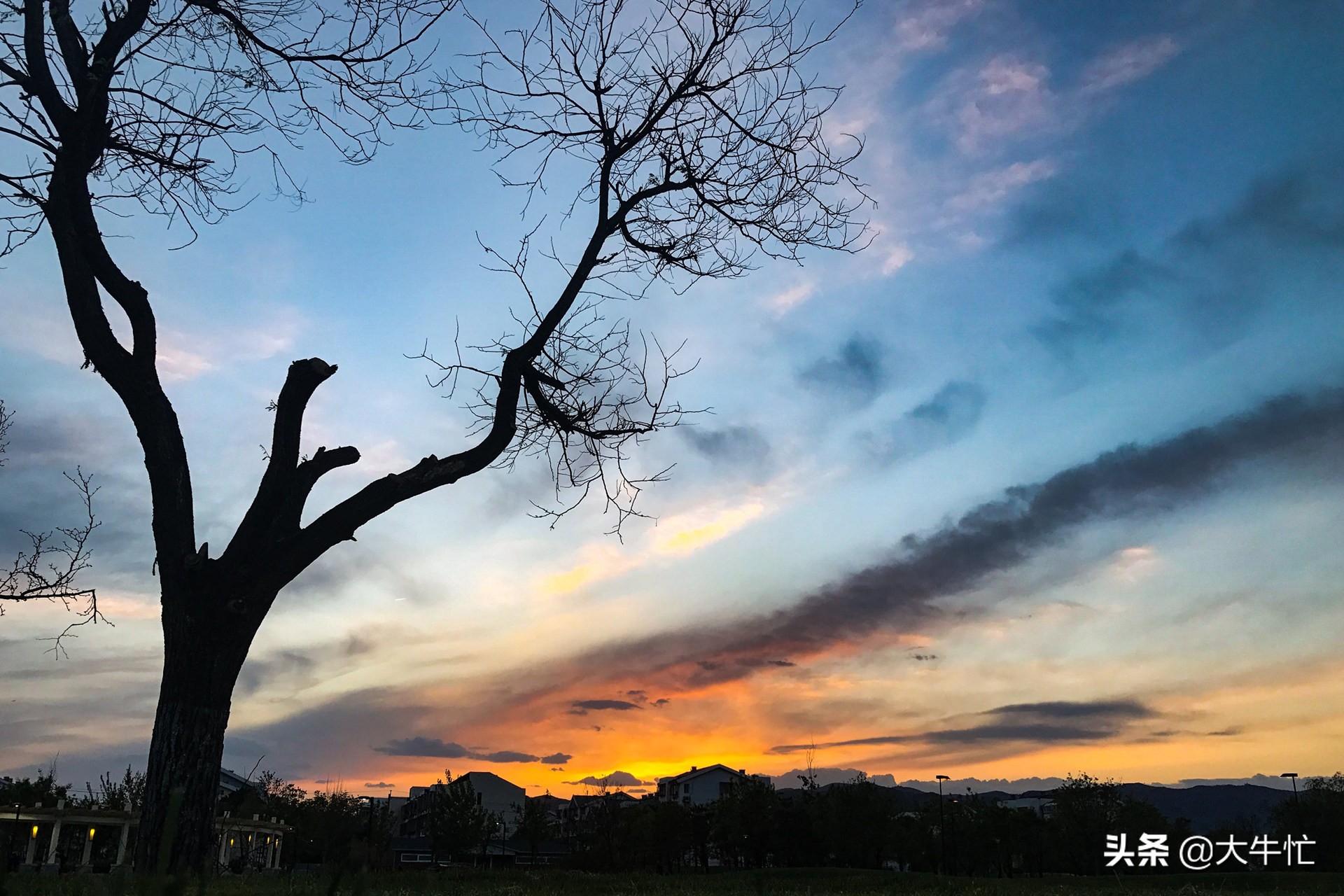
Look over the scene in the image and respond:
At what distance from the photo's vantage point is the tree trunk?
6605mm

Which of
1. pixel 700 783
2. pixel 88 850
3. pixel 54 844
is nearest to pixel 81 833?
pixel 88 850

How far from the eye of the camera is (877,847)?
2362 inches

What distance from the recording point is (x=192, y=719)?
22.5 feet

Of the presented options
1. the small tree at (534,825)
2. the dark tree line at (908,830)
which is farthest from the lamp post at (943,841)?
the small tree at (534,825)

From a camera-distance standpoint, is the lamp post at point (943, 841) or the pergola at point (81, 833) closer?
the pergola at point (81, 833)

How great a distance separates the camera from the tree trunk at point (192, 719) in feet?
21.7

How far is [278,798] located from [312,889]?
278 ft

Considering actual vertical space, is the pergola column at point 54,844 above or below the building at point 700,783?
above

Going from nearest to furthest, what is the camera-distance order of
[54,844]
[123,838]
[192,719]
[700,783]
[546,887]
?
[192,719], [546,887], [54,844], [123,838], [700,783]

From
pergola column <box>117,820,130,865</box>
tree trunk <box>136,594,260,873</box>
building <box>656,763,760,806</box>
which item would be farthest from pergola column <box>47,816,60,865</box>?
building <box>656,763,760,806</box>

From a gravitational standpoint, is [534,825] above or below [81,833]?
below

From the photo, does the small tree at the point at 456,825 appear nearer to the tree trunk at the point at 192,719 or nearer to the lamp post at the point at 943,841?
the lamp post at the point at 943,841

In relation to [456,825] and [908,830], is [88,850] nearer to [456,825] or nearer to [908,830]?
[456,825]

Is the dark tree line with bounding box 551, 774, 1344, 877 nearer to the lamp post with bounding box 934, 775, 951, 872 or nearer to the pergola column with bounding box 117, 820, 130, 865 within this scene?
the lamp post with bounding box 934, 775, 951, 872
